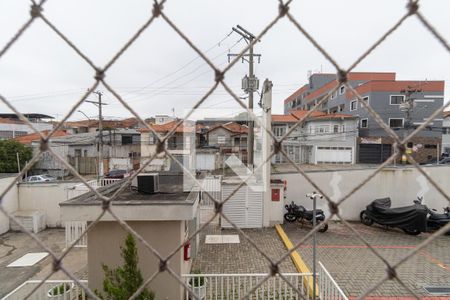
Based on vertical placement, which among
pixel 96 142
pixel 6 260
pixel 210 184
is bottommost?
pixel 6 260

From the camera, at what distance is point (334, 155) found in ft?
58.0

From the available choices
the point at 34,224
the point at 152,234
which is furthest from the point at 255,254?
the point at 34,224

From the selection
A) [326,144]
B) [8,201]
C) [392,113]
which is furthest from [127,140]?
[392,113]

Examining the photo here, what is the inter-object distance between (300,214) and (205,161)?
9222mm

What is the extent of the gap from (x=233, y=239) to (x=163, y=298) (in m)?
3.59

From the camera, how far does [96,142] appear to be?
1902cm

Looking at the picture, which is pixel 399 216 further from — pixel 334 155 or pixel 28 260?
pixel 28 260

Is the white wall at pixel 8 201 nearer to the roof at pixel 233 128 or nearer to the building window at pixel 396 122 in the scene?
the roof at pixel 233 128

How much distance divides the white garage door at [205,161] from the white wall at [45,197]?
8.52 m

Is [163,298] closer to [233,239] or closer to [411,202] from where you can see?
[233,239]

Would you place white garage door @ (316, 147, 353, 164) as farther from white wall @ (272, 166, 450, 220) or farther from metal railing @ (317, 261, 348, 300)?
metal railing @ (317, 261, 348, 300)

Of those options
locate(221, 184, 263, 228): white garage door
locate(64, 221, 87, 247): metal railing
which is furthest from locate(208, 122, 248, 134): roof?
locate(64, 221, 87, 247): metal railing

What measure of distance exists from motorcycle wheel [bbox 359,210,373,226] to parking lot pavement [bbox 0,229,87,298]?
8.39 m

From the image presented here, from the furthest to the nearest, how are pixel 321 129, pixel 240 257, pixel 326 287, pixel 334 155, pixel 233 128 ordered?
pixel 321 129
pixel 233 128
pixel 334 155
pixel 240 257
pixel 326 287
